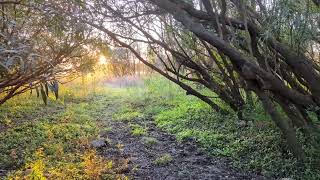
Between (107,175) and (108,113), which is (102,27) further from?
(108,113)

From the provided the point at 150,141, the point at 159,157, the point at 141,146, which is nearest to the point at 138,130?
the point at 150,141

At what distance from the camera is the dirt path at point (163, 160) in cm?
746

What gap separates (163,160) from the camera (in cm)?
829

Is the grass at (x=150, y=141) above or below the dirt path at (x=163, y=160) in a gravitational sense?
above

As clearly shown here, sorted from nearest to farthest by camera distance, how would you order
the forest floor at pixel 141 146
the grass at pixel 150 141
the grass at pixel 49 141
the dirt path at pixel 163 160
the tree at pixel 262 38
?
the tree at pixel 262 38
the grass at pixel 49 141
the forest floor at pixel 141 146
the dirt path at pixel 163 160
the grass at pixel 150 141

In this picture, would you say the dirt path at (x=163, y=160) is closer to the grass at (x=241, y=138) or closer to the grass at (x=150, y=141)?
the grass at (x=150, y=141)

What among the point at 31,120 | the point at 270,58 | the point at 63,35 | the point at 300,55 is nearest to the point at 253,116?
the point at 270,58

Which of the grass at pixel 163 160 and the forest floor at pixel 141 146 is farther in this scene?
the grass at pixel 163 160

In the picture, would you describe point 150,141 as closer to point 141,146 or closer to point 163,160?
point 141,146

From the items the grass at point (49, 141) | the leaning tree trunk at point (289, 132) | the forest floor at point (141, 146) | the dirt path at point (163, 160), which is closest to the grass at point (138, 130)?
the forest floor at point (141, 146)

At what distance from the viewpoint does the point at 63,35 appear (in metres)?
10.2

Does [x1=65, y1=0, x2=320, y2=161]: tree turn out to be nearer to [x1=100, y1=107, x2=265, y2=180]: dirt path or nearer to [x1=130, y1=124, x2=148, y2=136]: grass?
[x1=100, y1=107, x2=265, y2=180]: dirt path

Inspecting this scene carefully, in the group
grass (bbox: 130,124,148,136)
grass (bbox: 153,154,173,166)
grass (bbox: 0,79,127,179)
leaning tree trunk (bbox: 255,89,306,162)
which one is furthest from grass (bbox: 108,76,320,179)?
grass (bbox: 0,79,127,179)

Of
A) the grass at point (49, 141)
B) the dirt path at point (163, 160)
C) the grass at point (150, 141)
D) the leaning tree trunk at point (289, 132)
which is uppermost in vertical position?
the leaning tree trunk at point (289, 132)
